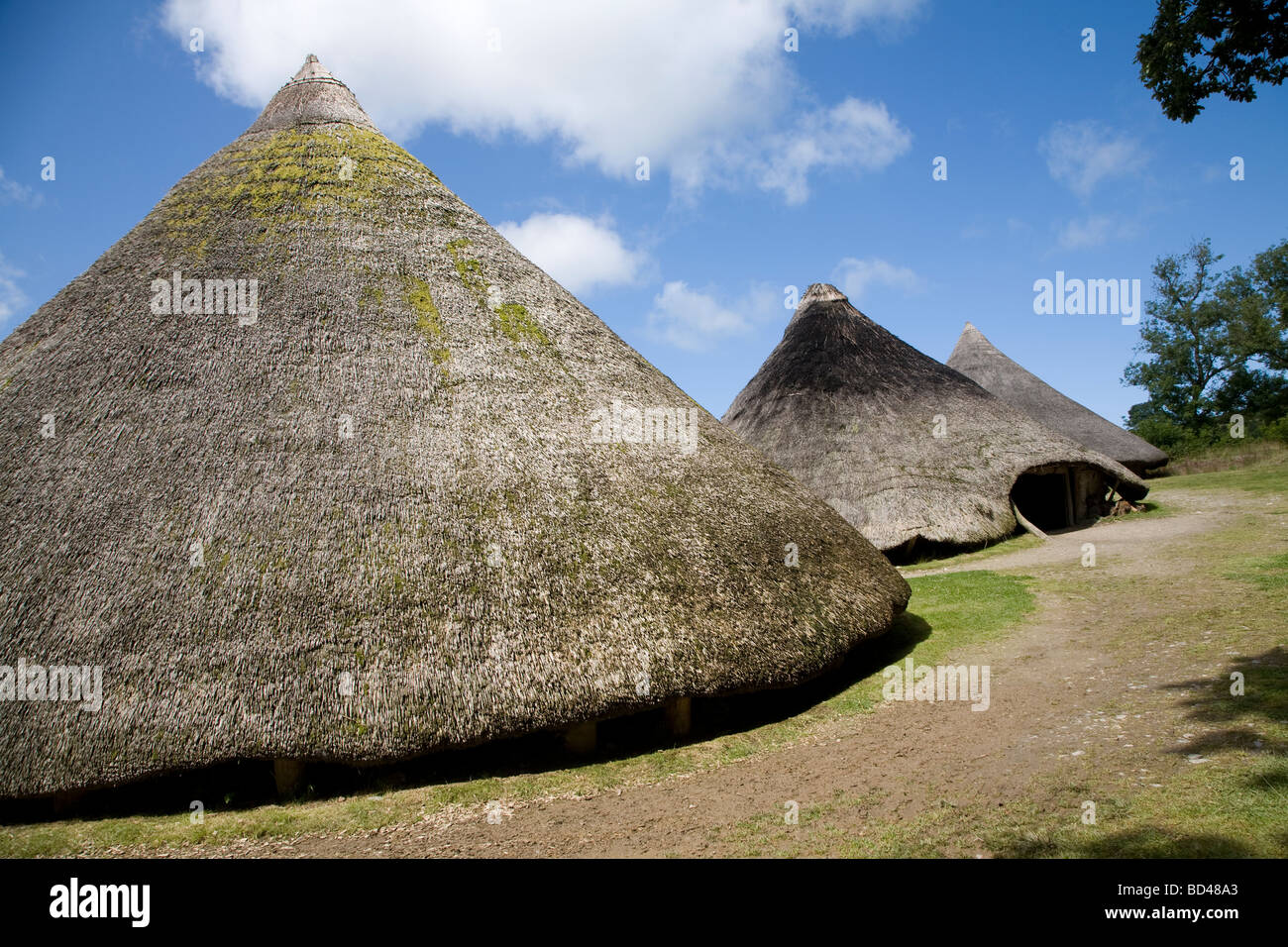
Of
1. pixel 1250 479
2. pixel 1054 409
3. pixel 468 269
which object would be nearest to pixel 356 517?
pixel 468 269

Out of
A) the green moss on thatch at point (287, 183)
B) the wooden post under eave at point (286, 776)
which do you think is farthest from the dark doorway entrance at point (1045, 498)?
→ the wooden post under eave at point (286, 776)

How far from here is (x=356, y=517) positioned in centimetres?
605

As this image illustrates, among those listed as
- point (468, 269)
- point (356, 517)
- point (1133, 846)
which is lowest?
point (1133, 846)

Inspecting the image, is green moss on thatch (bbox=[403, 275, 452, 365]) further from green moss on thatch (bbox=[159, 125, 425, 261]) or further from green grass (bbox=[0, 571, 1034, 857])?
green grass (bbox=[0, 571, 1034, 857])

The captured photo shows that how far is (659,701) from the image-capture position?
5754mm

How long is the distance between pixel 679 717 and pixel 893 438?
11.8 metres

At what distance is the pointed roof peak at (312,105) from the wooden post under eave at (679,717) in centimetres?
939

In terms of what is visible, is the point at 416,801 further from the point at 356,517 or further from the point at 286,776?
the point at 356,517

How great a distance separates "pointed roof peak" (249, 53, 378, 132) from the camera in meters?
10.4

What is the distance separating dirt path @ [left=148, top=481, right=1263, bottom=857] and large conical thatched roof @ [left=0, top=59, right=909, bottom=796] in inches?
25.6

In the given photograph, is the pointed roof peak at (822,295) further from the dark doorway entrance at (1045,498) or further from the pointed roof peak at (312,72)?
the pointed roof peak at (312,72)

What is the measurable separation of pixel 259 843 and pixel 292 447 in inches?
128

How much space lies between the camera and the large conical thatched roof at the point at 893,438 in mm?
15008
